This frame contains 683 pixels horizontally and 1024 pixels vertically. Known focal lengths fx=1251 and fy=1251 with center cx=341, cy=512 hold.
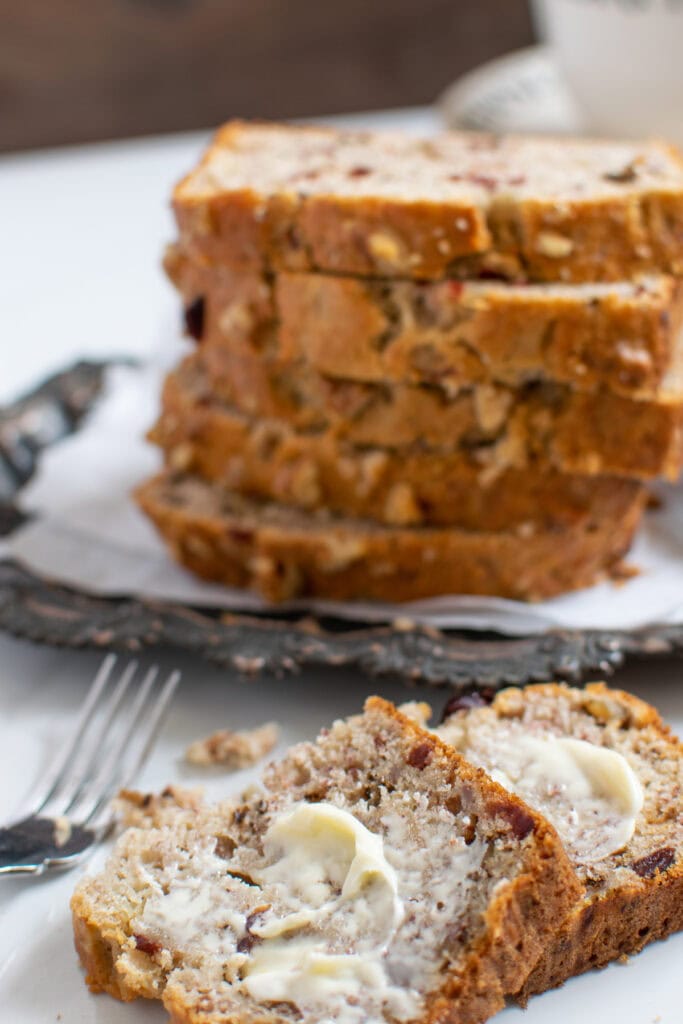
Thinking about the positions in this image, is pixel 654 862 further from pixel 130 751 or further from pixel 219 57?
pixel 219 57

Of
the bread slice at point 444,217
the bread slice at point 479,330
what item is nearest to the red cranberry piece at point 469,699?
the bread slice at point 479,330

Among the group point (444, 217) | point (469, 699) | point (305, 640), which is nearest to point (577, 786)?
point (469, 699)

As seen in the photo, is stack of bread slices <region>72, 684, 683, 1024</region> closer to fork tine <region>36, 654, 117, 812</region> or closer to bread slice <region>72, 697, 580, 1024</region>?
bread slice <region>72, 697, 580, 1024</region>

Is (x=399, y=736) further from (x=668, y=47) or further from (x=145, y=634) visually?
(x=668, y=47)

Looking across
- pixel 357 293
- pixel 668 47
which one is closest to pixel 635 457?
pixel 357 293

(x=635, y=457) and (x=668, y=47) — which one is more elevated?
(x=668, y=47)
